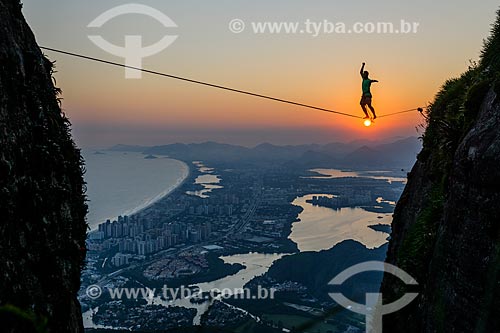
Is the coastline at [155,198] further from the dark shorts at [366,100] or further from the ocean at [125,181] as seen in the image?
the dark shorts at [366,100]

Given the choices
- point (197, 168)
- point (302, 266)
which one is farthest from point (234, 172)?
point (302, 266)

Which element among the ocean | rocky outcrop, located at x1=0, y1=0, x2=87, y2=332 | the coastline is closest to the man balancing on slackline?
rocky outcrop, located at x1=0, y1=0, x2=87, y2=332

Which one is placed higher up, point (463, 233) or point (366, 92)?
point (366, 92)

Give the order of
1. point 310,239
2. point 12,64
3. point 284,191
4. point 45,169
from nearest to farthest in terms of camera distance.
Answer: point 12,64, point 45,169, point 310,239, point 284,191

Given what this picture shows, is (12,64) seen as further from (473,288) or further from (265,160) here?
(265,160)

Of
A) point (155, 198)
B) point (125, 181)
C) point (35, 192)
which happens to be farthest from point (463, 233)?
point (125, 181)

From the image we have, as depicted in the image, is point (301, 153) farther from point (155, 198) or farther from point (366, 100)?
point (366, 100)
